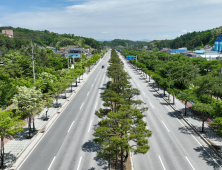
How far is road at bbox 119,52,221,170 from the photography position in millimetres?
22125

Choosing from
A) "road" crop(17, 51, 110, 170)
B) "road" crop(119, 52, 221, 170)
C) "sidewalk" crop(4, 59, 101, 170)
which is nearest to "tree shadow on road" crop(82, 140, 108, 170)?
"road" crop(17, 51, 110, 170)

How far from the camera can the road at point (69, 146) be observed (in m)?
22.1

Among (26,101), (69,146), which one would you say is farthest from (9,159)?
(26,101)

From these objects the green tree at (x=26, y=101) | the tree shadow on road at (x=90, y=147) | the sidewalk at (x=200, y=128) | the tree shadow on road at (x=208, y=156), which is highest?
the green tree at (x=26, y=101)

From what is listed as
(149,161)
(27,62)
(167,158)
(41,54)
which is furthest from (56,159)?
(41,54)

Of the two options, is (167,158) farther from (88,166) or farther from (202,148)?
(88,166)

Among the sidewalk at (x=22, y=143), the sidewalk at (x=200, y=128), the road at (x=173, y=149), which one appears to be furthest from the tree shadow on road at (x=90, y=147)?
the sidewalk at (x=200, y=128)

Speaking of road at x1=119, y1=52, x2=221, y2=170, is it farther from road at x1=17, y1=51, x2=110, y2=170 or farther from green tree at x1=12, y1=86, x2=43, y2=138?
green tree at x1=12, y1=86, x2=43, y2=138

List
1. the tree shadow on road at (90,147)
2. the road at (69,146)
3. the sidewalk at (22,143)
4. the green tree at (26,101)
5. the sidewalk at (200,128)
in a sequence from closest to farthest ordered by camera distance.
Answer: the road at (69,146) → the sidewalk at (22,143) → the tree shadow on road at (90,147) → the sidewalk at (200,128) → the green tree at (26,101)

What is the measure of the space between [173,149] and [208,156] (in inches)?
170

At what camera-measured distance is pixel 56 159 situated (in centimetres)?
2309

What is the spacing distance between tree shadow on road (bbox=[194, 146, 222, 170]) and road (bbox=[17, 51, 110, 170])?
12.7 m

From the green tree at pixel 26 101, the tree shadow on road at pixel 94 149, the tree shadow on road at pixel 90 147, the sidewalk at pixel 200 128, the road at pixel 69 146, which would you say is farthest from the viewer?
the green tree at pixel 26 101

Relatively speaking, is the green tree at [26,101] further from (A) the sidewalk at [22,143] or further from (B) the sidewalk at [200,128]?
(B) the sidewalk at [200,128]
